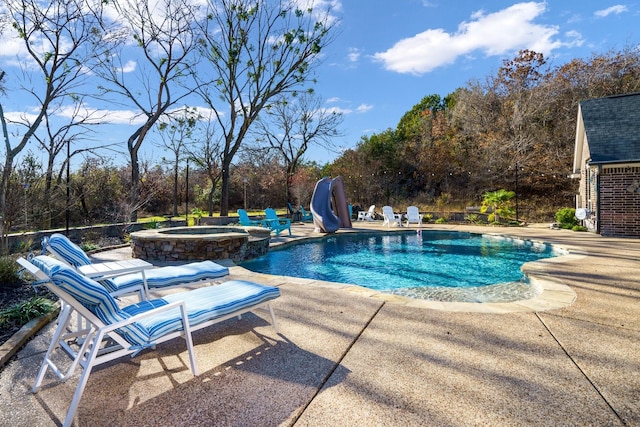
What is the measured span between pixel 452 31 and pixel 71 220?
18.4 meters

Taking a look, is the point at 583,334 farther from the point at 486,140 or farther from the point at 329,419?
the point at 486,140

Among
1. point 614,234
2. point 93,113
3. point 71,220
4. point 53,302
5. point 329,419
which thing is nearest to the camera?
point 329,419

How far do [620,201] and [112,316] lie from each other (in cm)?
1315

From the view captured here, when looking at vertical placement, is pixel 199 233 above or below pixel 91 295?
below

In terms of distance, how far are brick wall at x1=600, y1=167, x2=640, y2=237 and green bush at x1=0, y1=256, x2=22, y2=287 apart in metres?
14.2

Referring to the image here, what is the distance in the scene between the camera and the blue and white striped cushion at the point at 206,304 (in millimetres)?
2404

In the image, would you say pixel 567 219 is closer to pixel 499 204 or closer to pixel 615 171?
pixel 499 204

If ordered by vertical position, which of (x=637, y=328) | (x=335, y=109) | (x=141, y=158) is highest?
(x=335, y=109)

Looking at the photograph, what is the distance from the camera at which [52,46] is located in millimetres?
11039

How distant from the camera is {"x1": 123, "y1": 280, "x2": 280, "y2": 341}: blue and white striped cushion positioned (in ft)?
7.89

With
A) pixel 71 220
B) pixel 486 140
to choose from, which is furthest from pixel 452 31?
pixel 71 220

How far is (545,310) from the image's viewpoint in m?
3.66

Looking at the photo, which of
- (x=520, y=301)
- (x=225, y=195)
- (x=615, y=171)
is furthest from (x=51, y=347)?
(x=225, y=195)

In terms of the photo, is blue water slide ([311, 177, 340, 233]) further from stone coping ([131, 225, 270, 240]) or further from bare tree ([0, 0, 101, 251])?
bare tree ([0, 0, 101, 251])
